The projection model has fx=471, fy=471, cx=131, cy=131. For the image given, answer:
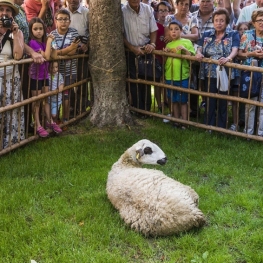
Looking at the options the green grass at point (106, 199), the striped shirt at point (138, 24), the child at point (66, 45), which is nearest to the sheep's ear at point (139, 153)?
the green grass at point (106, 199)

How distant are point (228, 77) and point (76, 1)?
280 centimetres

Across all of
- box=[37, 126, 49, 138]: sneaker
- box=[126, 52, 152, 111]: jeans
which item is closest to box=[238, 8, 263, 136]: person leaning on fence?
box=[126, 52, 152, 111]: jeans

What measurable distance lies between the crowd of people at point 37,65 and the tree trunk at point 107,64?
11.4 inches

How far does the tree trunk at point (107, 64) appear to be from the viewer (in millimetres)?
7429

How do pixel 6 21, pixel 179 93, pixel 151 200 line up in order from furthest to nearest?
pixel 179 93, pixel 6 21, pixel 151 200

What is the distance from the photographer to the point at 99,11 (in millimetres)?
7410

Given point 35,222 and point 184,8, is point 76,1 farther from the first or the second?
point 35,222

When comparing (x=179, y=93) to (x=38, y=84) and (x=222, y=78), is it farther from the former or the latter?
(x=38, y=84)

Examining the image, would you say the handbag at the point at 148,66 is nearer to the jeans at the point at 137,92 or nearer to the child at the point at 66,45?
the jeans at the point at 137,92

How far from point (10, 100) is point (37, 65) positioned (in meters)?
0.68

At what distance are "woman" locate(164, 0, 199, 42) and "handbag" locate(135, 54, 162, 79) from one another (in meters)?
0.52

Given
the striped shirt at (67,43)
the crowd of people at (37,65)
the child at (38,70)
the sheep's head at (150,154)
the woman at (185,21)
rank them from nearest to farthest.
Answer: the sheep's head at (150,154) → the crowd of people at (37,65) → the child at (38,70) → the striped shirt at (67,43) → the woman at (185,21)

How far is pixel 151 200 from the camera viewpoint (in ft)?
14.1

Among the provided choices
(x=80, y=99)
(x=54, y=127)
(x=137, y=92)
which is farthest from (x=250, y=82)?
(x=54, y=127)
